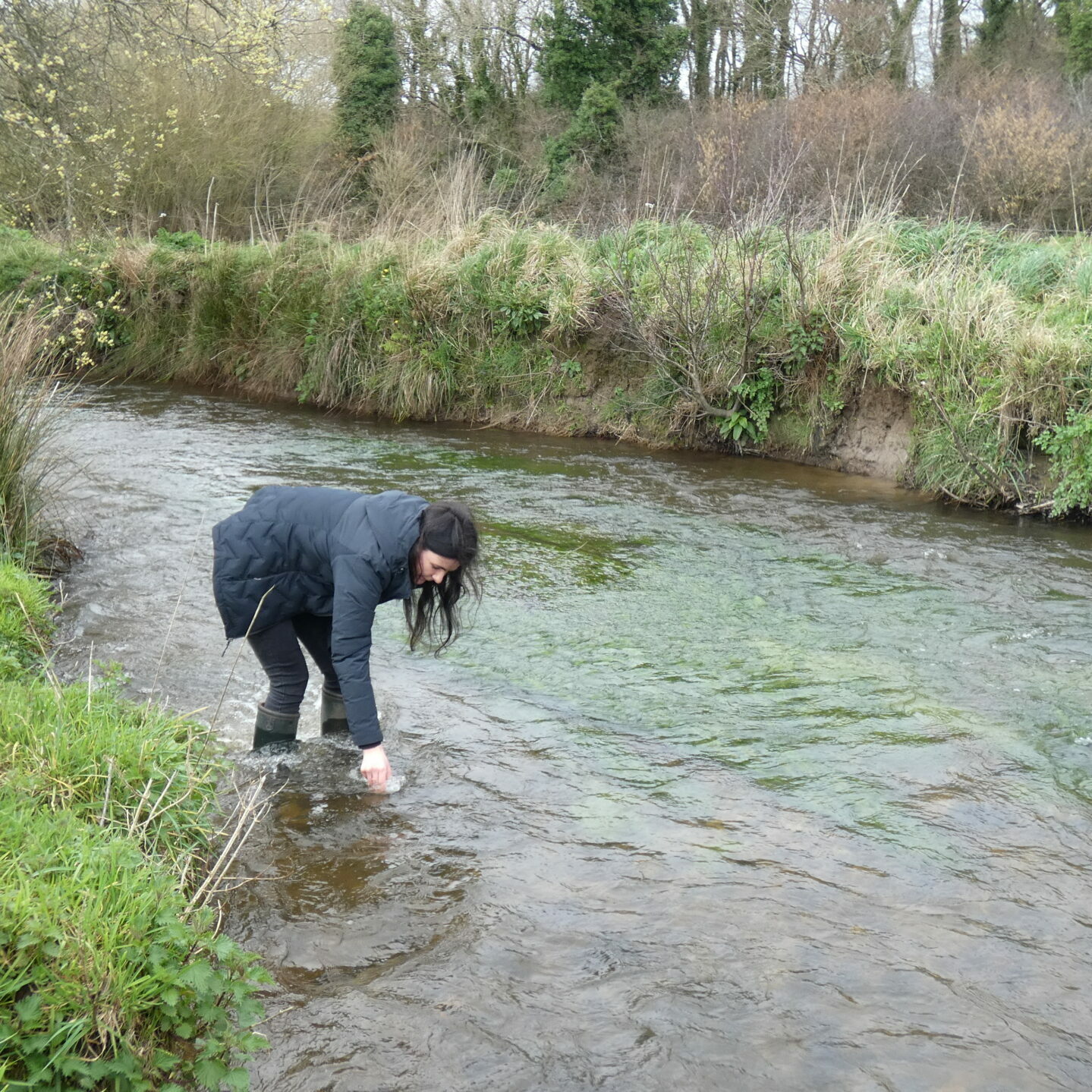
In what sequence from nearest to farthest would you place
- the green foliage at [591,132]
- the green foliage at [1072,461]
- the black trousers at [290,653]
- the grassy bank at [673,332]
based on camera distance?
the black trousers at [290,653] < the green foliage at [1072,461] < the grassy bank at [673,332] < the green foliage at [591,132]

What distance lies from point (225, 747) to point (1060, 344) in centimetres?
729

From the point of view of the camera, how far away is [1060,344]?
8.71 m

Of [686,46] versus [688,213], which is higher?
[686,46]

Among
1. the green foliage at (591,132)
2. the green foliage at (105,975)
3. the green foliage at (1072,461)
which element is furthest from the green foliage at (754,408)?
the green foliage at (591,132)

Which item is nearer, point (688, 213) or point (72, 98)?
point (72, 98)

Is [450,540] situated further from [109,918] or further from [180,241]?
[180,241]

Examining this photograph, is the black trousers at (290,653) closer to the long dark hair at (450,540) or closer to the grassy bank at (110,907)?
the grassy bank at (110,907)

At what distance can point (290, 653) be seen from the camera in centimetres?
446

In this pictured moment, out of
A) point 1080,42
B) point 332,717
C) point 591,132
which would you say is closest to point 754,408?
point 332,717

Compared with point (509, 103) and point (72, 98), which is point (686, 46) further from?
point (72, 98)

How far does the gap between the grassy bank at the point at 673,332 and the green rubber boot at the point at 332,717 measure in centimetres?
630

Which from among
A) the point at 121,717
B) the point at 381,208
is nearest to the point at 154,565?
the point at 121,717

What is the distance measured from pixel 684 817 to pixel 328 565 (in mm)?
1760

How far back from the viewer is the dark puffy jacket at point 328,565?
384 cm
